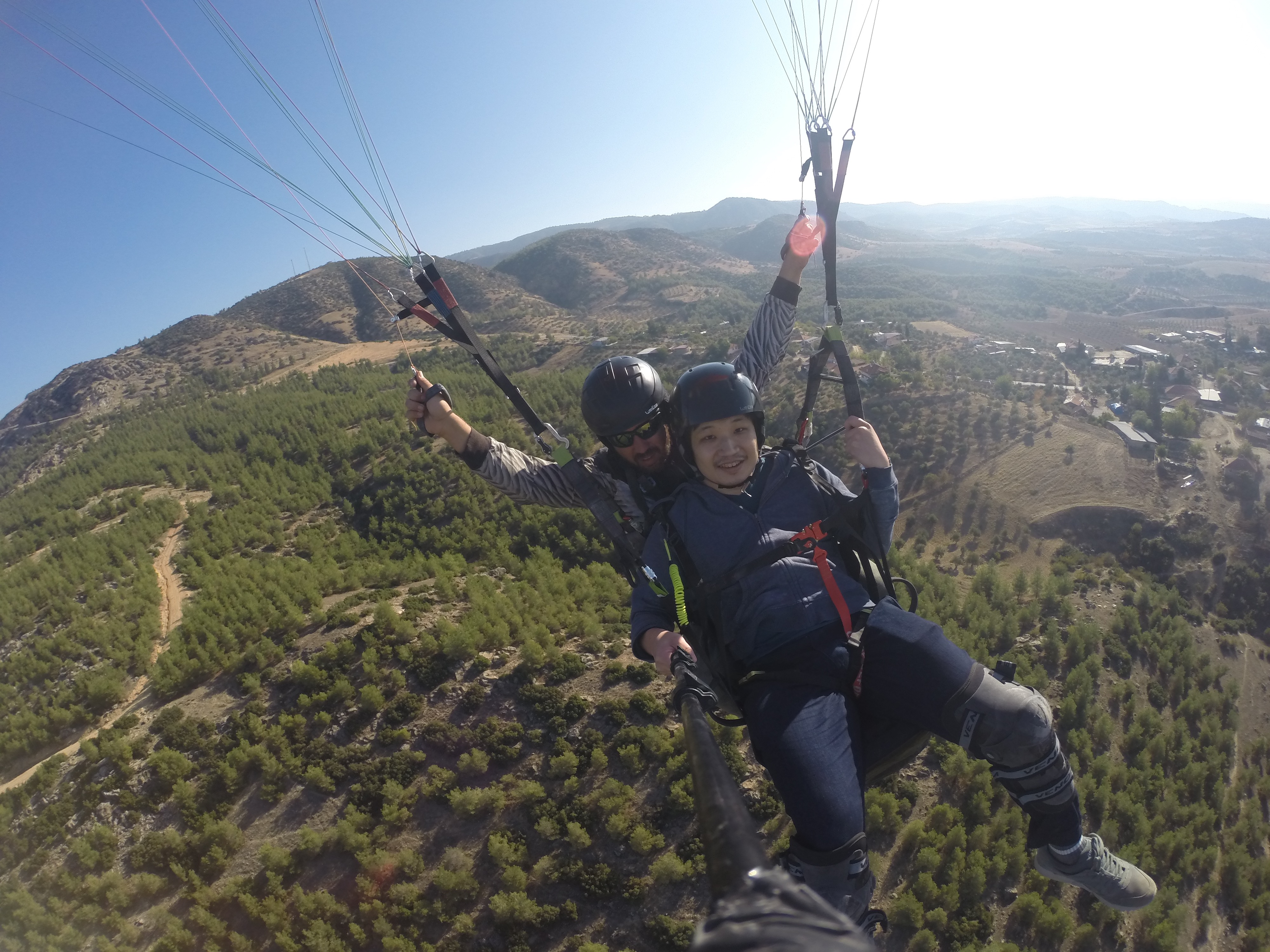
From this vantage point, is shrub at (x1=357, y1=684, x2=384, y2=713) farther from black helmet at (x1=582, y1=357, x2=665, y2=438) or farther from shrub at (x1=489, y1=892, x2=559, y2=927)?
black helmet at (x1=582, y1=357, x2=665, y2=438)

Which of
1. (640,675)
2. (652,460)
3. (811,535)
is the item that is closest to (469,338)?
(652,460)

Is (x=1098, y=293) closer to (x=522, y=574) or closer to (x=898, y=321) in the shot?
Answer: (x=898, y=321)

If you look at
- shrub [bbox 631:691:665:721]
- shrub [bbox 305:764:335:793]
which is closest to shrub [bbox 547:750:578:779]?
shrub [bbox 631:691:665:721]

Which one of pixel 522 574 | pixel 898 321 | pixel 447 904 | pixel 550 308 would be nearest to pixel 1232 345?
pixel 898 321

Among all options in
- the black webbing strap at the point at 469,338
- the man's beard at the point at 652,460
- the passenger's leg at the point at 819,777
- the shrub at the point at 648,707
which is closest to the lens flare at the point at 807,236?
the man's beard at the point at 652,460

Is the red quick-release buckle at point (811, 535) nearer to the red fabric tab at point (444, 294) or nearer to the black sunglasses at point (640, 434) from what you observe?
the black sunglasses at point (640, 434)

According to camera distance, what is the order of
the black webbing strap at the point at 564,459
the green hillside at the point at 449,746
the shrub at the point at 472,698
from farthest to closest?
1. the shrub at the point at 472,698
2. the green hillside at the point at 449,746
3. the black webbing strap at the point at 564,459

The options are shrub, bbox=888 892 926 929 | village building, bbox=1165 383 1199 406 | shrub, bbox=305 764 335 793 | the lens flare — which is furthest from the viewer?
village building, bbox=1165 383 1199 406

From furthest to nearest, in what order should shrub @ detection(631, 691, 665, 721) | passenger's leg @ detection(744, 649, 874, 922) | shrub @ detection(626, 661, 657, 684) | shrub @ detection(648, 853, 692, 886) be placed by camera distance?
shrub @ detection(626, 661, 657, 684) → shrub @ detection(631, 691, 665, 721) → shrub @ detection(648, 853, 692, 886) → passenger's leg @ detection(744, 649, 874, 922)
